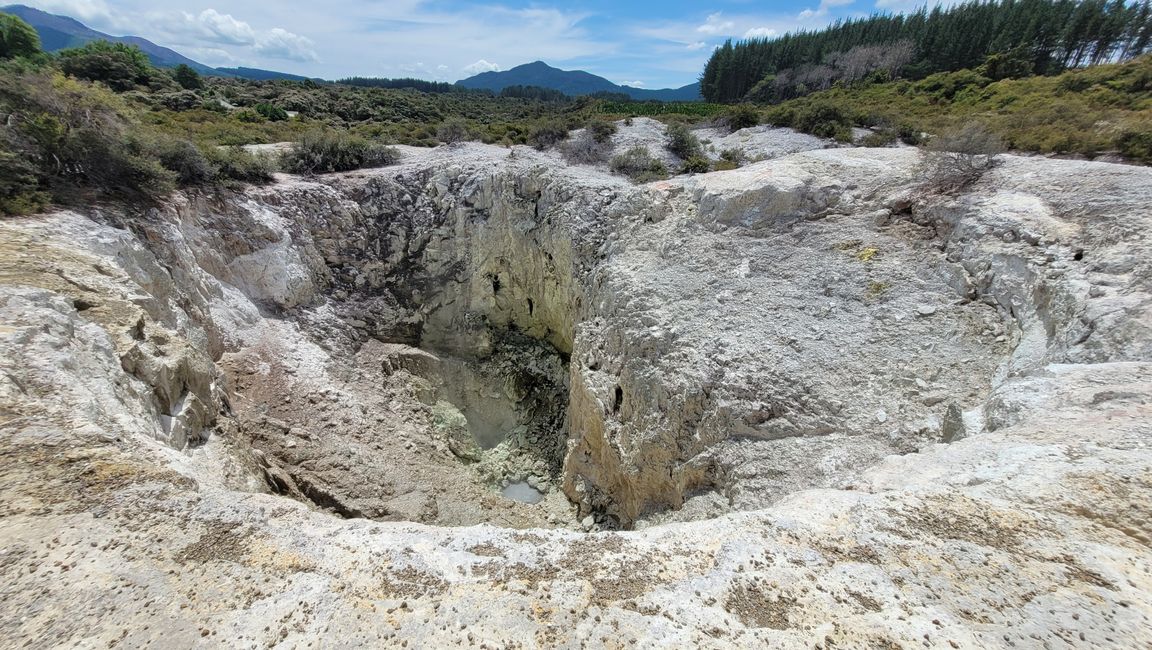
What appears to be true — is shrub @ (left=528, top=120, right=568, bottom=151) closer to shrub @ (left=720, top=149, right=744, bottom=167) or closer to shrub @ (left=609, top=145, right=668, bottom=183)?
shrub @ (left=609, top=145, right=668, bottom=183)

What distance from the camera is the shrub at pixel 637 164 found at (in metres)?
17.5

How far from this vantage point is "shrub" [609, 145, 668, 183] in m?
17.5

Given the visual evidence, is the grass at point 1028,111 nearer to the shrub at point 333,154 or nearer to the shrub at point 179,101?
the shrub at point 333,154

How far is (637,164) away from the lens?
18.0 meters

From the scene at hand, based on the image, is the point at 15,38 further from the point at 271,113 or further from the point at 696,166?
the point at 696,166

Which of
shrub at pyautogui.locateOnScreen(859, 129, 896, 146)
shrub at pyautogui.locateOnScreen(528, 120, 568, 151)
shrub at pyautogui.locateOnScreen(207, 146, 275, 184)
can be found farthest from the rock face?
shrub at pyautogui.locateOnScreen(859, 129, 896, 146)

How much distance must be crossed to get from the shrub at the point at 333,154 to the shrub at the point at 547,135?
20.5ft

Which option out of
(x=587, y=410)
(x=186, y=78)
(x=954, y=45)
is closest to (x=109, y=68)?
(x=186, y=78)

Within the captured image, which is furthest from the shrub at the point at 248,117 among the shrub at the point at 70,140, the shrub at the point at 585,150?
the shrub at the point at 585,150

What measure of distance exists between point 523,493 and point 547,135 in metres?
15.6

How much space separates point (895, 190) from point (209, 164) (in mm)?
18843

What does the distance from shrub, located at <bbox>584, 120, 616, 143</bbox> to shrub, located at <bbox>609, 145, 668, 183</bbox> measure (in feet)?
9.31

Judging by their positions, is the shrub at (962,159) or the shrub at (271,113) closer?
the shrub at (962,159)

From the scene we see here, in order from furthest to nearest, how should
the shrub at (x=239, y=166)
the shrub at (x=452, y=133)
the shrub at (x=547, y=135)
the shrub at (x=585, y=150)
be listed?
the shrub at (x=452, y=133) < the shrub at (x=547, y=135) < the shrub at (x=585, y=150) < the shrub at (x=239, y=166)
